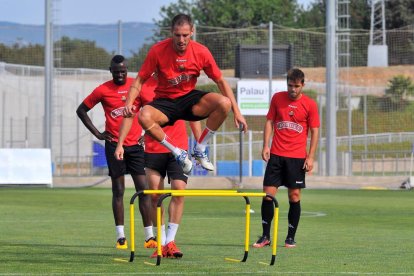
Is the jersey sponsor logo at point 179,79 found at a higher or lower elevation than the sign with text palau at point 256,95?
lower

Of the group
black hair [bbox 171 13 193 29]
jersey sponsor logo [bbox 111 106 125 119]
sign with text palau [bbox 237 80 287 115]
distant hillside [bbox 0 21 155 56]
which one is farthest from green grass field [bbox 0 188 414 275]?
distant hillside [bbox 0 21 155 56]

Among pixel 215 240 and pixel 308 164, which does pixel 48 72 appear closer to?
pixel 215 240

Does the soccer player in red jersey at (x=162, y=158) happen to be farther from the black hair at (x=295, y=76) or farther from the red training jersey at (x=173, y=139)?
the black hair at (x=295, y=76)

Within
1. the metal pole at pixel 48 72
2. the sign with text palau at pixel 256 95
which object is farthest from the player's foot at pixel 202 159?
the metal pole at pixel 48 72

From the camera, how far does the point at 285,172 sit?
49.4 ft

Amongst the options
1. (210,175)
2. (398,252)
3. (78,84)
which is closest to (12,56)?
(78,84)

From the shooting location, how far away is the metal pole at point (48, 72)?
38737mm

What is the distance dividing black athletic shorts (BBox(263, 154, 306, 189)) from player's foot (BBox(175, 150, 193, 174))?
8.46 feet

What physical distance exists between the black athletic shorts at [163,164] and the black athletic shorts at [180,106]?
3.19 feet

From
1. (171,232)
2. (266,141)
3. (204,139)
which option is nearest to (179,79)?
(204,139)

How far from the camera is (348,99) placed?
39.2m

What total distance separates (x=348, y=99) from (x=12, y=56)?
12046 millimetres

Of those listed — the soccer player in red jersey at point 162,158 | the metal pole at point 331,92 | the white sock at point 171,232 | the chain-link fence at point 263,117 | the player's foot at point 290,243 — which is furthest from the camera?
the chain-link fence at point 263,117

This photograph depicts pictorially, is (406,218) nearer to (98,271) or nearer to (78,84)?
(98,271)
